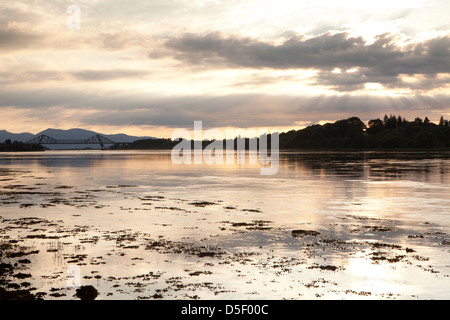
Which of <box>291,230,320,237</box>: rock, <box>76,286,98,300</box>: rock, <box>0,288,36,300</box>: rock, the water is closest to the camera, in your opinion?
<box>76,286,98,300</box>: rock

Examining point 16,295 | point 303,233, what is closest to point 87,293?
point 16,295

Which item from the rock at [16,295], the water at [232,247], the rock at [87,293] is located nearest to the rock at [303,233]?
the water at [232,247]

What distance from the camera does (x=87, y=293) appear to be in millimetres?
11484

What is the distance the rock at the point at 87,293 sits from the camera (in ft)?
37.5

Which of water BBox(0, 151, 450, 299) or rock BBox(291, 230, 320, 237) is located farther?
rock BBox(291, 230, 320, 237)

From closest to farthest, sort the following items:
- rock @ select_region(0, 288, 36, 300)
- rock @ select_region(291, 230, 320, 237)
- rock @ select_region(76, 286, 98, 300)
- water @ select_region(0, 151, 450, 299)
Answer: rock @ select_region(76, 286, 98, 300) < rock @ select_region(0, 288, 36, 300) < water @ select_region(0, 151, 450, 299) < rock @ select_region(291, 230, 320, 237)

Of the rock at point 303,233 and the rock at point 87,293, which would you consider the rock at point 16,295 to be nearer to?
the rock at point 87,293

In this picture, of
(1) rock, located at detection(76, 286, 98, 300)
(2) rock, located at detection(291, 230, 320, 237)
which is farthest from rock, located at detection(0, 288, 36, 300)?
(2) rock, located at detection(291, 230, 320, 237)

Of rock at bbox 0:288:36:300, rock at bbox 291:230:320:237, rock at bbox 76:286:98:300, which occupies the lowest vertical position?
rock at bbox 291:230:320:237

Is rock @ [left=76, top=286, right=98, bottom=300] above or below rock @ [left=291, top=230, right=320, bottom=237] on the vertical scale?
above

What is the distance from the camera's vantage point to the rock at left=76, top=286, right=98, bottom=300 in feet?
37.5

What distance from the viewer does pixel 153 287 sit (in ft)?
41.0

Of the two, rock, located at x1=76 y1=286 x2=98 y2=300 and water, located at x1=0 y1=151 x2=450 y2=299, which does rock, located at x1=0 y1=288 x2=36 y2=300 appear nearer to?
water, located at x1=0 y1=151 x2=450 y2=299
